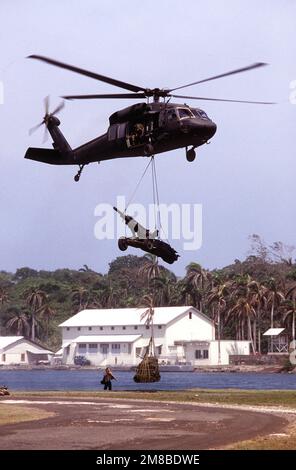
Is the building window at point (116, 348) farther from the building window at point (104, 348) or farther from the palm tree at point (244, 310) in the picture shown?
the palm tree at point (244, 310)

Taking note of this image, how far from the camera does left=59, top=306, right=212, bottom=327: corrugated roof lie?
158 meters

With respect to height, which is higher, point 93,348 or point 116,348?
point 93,348

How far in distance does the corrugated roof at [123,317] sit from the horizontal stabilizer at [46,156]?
105253 millimetres

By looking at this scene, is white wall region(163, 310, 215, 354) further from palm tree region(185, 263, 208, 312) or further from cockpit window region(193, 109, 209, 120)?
cockpit window region(193, 109, 209, 120)

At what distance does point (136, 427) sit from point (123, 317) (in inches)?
5156

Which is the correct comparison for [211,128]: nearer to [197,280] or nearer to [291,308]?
[291,308]

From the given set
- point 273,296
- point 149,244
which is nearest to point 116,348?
point 273,296

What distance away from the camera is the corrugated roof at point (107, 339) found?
157 metres

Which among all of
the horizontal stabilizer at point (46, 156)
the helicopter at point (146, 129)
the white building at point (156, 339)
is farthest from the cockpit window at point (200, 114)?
the white building at point (156, 339)

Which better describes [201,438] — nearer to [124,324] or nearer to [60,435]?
[60,435]

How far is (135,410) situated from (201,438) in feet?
37.2

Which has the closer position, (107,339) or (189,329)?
(189,329)

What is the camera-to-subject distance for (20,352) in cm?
18125
